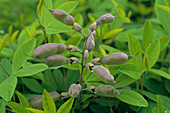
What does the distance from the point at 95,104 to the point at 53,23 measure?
1.21 feet

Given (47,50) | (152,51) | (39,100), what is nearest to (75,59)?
(47,50)

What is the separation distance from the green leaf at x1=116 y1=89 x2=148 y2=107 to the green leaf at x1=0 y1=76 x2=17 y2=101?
35 centimetres

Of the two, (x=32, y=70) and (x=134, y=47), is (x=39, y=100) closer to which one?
(x=32, y=70)

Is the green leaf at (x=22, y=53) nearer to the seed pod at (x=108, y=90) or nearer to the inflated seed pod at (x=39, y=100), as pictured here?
the inflated seed pod at (x=39, y=100)

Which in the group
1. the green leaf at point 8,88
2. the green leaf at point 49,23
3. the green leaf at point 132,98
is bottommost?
the green leaf at point 132,98

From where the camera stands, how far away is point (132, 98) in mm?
697

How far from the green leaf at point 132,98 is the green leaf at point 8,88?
35 cm

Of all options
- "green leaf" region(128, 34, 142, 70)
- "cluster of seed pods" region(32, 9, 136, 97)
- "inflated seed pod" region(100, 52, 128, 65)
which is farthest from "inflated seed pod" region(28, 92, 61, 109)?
"green leaf" region(128, 34, 142, 70)

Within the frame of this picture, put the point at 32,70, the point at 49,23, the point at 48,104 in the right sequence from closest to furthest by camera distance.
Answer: the point at 48,104 < the point at 32,70 < the point at 49,23

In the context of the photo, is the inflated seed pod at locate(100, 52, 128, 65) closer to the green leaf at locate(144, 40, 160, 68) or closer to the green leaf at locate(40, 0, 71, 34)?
the green leaf at locate(144, 40, 160, 68)

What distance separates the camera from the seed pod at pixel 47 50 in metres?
0.63

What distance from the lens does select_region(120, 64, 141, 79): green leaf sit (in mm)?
729

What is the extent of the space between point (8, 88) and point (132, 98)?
1.34ft

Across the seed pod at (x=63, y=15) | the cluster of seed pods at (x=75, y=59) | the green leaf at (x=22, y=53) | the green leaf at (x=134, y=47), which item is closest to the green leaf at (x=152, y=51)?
the green leaf at (x=134, y=47)
